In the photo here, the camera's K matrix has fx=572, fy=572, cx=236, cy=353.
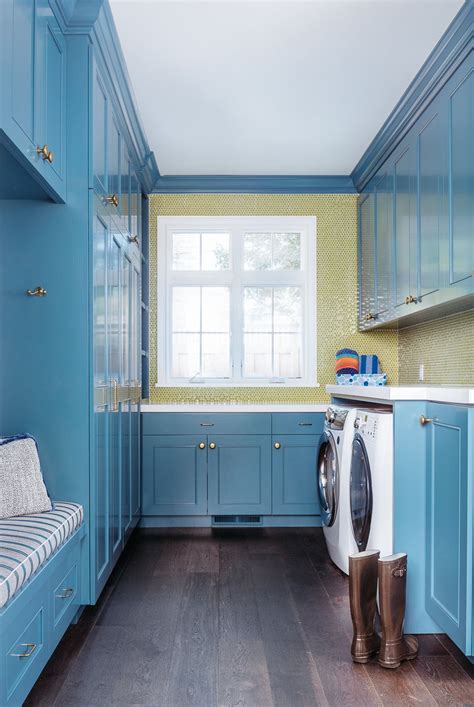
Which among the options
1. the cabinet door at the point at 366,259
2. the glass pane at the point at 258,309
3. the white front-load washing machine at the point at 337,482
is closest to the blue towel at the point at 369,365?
the cabinet door at the point at 366,259

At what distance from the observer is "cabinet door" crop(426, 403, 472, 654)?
1.92 meters

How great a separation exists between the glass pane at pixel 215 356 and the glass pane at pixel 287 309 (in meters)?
0.44

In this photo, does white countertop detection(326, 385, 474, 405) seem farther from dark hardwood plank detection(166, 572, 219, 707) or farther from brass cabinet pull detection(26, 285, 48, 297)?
brass cabinet pull detection(26, 285, 48, 297)

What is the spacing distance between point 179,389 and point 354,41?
2.68 meters

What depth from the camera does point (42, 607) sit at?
1.88m

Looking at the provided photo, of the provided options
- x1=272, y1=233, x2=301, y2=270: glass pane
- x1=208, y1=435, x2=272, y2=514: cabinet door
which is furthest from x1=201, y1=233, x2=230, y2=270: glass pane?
x1=208, y1=435, x2=272, y2=514: cabinet door

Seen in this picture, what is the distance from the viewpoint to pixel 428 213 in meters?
2.94

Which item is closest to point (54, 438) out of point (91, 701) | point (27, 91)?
point (91, 701)

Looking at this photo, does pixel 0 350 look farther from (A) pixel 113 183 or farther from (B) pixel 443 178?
(B) pixel 443 178

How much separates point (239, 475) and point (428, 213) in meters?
2.04

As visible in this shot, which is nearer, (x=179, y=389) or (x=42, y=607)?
(x=42, y=607)

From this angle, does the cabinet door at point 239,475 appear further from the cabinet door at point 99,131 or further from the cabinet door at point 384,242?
the cabinet door at point 99,131

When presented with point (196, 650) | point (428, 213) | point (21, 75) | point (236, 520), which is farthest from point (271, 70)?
point (236, 520)

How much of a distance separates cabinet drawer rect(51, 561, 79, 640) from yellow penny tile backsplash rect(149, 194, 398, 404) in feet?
7.27
